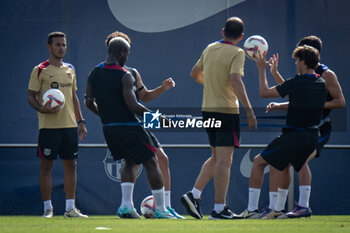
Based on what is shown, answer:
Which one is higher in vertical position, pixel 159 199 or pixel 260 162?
pixel 260 162

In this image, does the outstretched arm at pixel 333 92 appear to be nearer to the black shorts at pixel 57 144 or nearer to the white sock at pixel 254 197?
the white sock at pixel 254 197

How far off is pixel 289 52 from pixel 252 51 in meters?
1.82

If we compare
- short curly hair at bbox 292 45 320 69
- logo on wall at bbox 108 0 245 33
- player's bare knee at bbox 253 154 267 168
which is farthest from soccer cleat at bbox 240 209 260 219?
logo on wall at bbox 108 0 245 33

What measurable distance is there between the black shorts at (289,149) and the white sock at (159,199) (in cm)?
113

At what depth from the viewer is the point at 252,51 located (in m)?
8.23

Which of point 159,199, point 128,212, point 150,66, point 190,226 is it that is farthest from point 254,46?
point 190,226

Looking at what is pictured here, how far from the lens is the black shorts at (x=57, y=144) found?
8.61 metres

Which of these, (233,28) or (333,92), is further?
(333,92)

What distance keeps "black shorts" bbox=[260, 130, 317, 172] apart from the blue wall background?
7.42 feet

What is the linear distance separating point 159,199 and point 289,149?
145 cm

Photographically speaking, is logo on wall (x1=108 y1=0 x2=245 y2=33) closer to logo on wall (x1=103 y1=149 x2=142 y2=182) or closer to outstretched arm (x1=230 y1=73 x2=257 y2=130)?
logo on wall (x1=103 y1=149 x2=142 y2=182)

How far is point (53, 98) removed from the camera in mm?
8438

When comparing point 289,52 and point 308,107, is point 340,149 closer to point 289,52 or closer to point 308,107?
point 289,52

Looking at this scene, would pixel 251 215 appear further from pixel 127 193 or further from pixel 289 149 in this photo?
pixel 127 193
